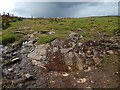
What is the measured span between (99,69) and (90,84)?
1755 mm

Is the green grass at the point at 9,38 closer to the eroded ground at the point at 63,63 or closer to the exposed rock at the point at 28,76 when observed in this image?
the eroded ground at the point at 63,63

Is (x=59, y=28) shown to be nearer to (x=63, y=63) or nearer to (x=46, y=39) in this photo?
(x=46, y=39)

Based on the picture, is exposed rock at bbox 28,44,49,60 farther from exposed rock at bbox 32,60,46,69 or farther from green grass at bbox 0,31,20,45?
green grass at bbox 0,31,20,45

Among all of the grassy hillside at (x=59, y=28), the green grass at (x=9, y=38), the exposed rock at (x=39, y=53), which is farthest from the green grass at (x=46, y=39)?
the green grass at (x=9, y=38)

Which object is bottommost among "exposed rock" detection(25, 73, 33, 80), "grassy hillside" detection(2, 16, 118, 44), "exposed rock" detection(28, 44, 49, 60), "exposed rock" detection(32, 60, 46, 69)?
"exposed rock" detection(25, 73, 33, 80)

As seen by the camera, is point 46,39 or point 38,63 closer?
point 38,63

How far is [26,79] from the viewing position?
58.3 feet

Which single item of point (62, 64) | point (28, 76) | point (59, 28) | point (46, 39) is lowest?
point (28, 76)

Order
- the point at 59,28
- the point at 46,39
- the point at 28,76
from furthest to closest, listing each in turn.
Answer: the point at 59,28
the point at 46,39
the point at 28,76

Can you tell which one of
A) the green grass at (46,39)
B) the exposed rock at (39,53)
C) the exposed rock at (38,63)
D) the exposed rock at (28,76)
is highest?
the green grass at (46,39)

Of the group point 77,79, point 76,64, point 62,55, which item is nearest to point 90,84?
point 77,79

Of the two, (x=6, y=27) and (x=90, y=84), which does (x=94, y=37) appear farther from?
(x=6, y=27)

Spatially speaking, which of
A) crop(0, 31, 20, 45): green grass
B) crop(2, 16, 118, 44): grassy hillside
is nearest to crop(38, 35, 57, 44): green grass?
crop(2, 16, 118, 44): grassy hillside

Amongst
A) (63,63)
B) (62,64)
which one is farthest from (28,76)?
(63,63)
